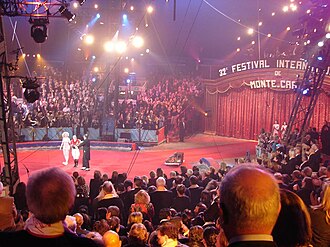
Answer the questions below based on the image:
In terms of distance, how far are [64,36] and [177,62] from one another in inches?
412

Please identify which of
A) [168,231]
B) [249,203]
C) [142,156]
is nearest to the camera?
[249,203]

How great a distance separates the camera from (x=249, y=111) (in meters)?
28.1

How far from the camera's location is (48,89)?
91.5 feet

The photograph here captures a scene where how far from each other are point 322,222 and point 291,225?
1.61 meters

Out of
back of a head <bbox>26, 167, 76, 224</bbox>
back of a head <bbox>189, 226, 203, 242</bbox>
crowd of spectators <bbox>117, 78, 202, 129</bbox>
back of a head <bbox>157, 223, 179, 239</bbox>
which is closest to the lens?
back of a head <bbox>26, 167, 76, 224</bbox>

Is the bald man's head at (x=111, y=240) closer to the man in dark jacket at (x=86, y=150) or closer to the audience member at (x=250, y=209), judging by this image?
the audience member at (x=250, y=209)

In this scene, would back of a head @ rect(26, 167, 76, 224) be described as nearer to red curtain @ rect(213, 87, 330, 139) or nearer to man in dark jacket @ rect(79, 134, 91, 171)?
man in dark jacket @ rect(79, 134, 91, 171)

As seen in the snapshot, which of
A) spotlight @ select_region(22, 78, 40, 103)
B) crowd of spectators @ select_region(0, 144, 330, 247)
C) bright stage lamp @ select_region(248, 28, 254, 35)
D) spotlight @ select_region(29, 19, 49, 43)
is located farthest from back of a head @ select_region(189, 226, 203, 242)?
bright stage lamp @ select_region(248, 28, 254, 35)

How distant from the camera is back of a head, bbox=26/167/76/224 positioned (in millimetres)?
2193

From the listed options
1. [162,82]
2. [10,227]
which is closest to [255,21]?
[162,82]

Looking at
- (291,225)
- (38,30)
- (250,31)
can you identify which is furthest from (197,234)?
(250,31)

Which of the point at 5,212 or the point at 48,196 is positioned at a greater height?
the point at 48,196

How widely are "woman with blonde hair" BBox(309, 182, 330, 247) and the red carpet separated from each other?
503 inches

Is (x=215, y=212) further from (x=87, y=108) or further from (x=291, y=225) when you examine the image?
(x=87, y=108)
